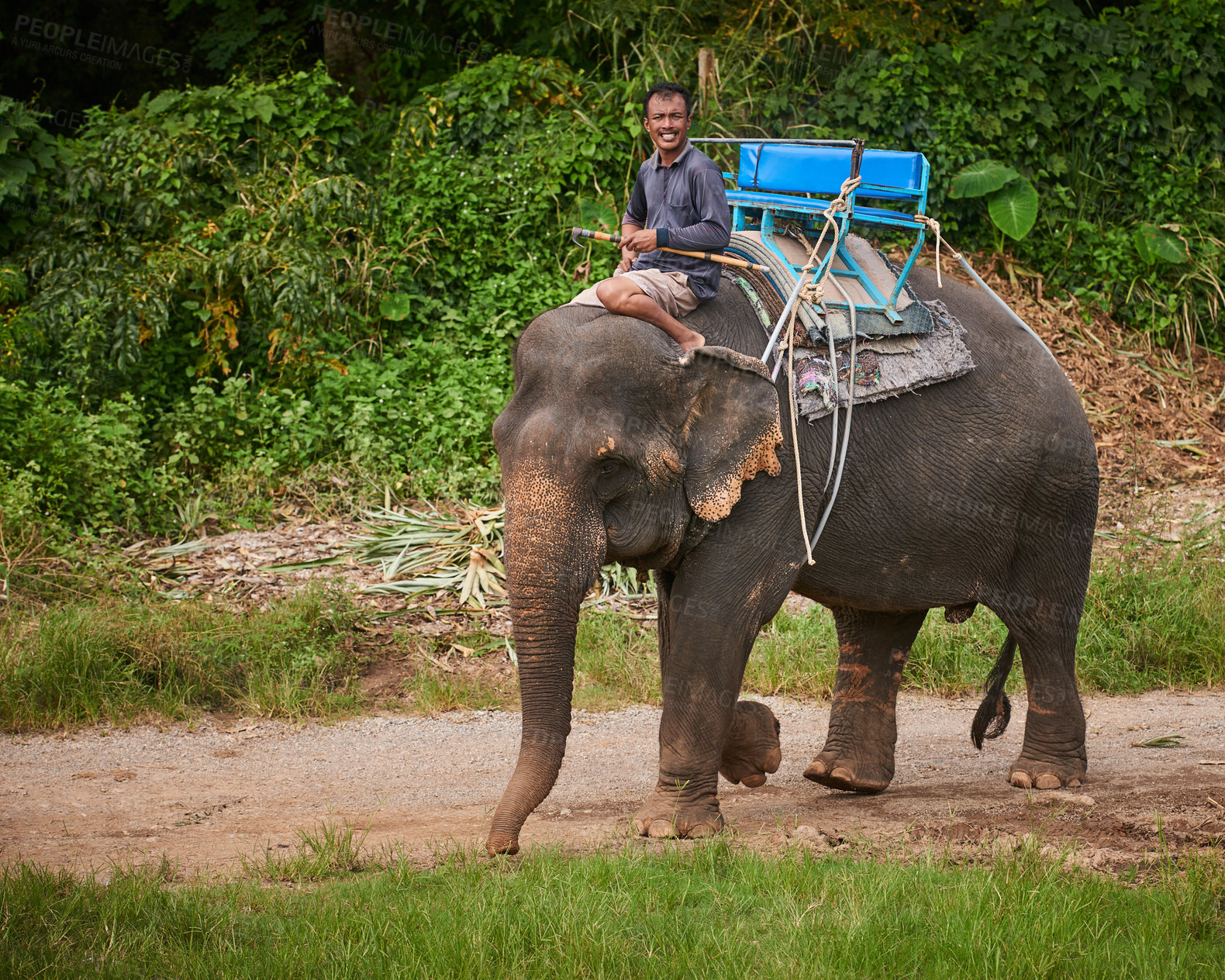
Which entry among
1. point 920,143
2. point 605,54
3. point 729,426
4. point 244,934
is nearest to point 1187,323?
point 920,143

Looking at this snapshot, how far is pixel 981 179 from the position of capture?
12289 millimetres

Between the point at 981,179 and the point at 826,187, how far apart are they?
7.31m

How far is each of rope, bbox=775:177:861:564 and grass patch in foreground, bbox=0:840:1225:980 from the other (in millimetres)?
1392

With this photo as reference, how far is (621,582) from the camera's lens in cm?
916

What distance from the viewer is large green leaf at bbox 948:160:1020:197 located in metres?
12.3

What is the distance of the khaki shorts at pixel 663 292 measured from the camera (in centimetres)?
489

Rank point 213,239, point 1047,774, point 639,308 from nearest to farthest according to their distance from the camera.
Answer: point 639,308 < point 1047,774 < point 213,239

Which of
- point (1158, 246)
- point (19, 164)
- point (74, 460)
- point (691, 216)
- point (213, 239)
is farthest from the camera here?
point (1158, 246)

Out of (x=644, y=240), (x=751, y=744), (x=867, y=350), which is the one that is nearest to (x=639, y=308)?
(x=644, y=240)

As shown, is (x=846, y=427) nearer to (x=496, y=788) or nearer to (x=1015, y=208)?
(x=496, y=788)

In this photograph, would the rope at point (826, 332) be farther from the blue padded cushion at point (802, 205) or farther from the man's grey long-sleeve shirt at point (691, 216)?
the man's grey long-sleeve shirt at point (691, 216)

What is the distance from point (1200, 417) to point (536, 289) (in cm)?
609

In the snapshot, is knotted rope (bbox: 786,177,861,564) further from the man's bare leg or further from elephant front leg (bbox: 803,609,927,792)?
elephant front leg (bbox: 803,609,927,792)

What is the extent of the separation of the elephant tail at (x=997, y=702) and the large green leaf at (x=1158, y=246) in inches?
302
